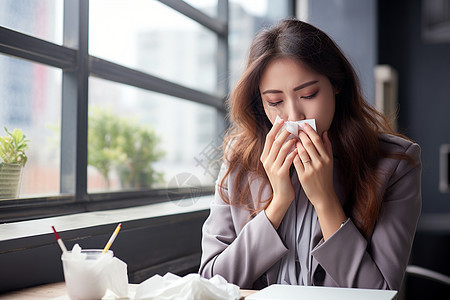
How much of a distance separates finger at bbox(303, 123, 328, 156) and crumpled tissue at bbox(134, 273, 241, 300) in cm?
47

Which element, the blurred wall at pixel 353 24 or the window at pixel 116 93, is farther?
the blurred wall at pixel 353 24

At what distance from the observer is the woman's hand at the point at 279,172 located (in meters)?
1.38

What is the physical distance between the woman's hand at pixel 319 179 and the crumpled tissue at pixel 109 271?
54 centimetres

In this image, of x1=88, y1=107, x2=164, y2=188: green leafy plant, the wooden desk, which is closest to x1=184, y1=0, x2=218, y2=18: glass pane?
x1=88, y1=107, x2=164, y2=188: green leafy plant

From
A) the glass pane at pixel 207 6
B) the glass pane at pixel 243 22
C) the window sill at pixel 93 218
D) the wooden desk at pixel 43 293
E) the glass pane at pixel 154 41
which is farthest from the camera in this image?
the glass pane at pixel 243 22

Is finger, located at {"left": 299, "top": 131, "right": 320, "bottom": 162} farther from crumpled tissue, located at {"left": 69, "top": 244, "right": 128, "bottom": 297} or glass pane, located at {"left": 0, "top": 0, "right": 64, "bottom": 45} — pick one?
glass pane, located at {"left": 0, "top": 0, "right": 64, "bottom": 45}

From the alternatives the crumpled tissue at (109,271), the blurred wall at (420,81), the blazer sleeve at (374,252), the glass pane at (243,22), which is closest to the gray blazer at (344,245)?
the blazer sleeve at (374,252)

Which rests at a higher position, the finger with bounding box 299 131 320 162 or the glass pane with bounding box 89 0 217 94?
A: the glass pane with bounding box 89 0 217 94

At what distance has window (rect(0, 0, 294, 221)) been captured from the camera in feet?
5.43

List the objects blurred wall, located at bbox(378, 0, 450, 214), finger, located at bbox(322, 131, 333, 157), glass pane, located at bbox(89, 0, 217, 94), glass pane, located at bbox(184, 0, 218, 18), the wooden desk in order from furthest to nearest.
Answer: blurred wall, located at bbox(378, 0, 450, 214)
glass pane, located at bbox(184, 0, 218, 18)
glass pane, located at bbox(89, 0, 217, 94)
finger, located at bbox(322, 131, 333, 157)
the wooden desk

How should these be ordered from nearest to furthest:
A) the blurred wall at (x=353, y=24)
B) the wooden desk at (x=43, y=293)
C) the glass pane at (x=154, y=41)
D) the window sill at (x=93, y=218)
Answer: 1. the wooden desk at (x=43, y=293)
2. the window sill at (x=93, y=218)
3. the glass pane at (x=154, y=41)
4. the blurred wall at (x=353, y=24)

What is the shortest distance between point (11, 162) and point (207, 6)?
5.57 ft

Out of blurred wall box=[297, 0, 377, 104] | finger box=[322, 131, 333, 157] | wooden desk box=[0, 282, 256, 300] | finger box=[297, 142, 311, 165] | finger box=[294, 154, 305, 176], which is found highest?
blurred wall box=[297, 0, 377, 104]

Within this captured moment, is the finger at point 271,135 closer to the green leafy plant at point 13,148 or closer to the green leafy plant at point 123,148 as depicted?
the green leafy plant at point 13,148
